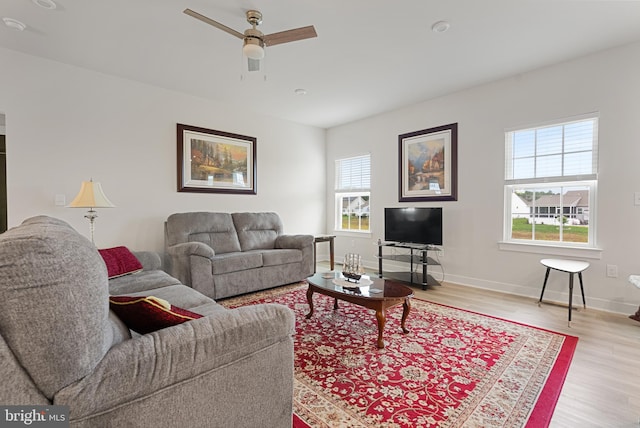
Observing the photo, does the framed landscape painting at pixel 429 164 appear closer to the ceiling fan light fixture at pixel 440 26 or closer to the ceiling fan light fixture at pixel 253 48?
the ceiling fan light fixture at pixel 440 26

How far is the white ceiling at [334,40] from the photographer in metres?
2.38

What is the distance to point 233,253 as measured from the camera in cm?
393

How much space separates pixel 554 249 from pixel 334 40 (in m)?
3.36

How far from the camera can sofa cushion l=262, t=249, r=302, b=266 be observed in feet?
12.5

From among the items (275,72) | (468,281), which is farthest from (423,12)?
(468,281)

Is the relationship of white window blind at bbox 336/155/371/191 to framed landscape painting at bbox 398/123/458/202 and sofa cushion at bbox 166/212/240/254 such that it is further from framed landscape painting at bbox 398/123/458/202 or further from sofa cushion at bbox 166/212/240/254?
sofa cushion at bbox 166/212/240/254

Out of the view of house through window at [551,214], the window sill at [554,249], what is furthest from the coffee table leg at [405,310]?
the view of house through window at [551,214]

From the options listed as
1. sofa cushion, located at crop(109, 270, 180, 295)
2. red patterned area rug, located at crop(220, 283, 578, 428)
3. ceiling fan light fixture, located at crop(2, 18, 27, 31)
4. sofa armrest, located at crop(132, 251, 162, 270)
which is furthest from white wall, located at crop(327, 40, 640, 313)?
ceiling fan light fixture, located at crop(2, 18, 27, 31)

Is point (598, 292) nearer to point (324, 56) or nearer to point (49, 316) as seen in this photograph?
point (324, 56)

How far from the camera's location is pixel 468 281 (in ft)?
13.3

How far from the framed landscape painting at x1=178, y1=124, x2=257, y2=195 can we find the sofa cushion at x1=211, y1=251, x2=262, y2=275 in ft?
4.65

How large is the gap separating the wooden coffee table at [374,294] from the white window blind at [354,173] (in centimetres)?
292

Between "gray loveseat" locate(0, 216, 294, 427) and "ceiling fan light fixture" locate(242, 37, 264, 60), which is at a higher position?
"ceiling fan light fixture" locate(242, 37, 264, 60)

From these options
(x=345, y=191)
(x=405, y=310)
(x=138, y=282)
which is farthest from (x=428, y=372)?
(x=345, y=191)
